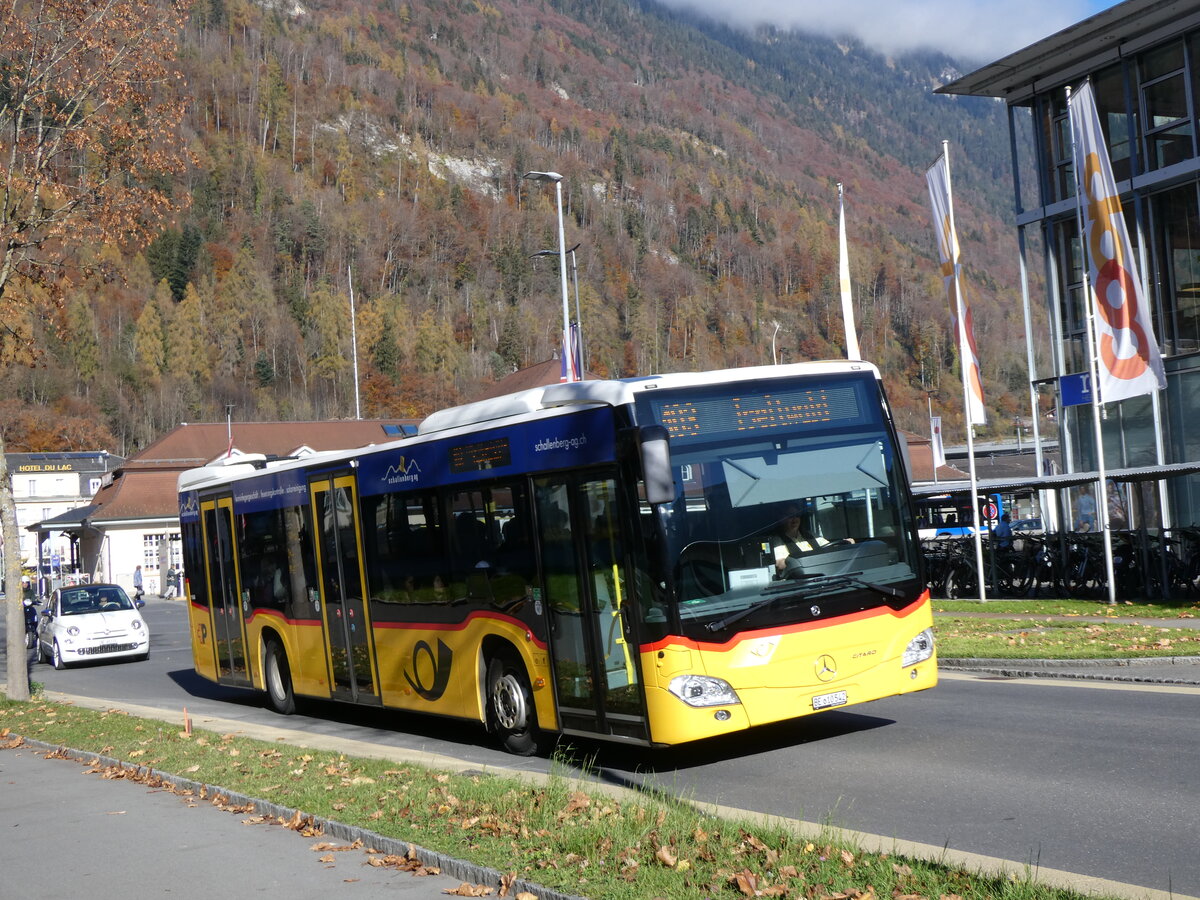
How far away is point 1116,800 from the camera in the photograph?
7.91 m

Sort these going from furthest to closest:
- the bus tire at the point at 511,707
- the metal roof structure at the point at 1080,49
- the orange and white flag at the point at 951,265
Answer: the metal roof structure at the point at 1080,49
the orange and white flag at the point at 951,265
the bus tire at the point at 511,707

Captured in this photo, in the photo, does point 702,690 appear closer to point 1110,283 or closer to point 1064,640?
point 1064,640

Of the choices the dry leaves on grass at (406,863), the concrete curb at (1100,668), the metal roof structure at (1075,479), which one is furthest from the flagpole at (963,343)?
the dry leaves on grass at (406,863)

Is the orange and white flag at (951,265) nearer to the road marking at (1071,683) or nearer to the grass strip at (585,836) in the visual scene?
the road marking at (1071,683)

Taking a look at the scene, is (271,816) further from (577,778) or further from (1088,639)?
(1088,639)

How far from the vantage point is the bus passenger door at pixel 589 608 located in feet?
32.0

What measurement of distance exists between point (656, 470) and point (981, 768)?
10.2 feet

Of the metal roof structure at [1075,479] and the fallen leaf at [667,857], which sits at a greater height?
the metal roof structure at [1075,479]

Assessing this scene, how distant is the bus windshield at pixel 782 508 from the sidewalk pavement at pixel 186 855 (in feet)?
9.66

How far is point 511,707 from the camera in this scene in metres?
11.3

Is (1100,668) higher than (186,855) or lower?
lower

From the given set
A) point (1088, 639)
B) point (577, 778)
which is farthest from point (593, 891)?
point (1088, 639)

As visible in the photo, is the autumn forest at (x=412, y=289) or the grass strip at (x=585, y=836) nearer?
the grass strip at (x=585, y=836)

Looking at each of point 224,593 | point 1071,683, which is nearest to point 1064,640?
point 1071,683
